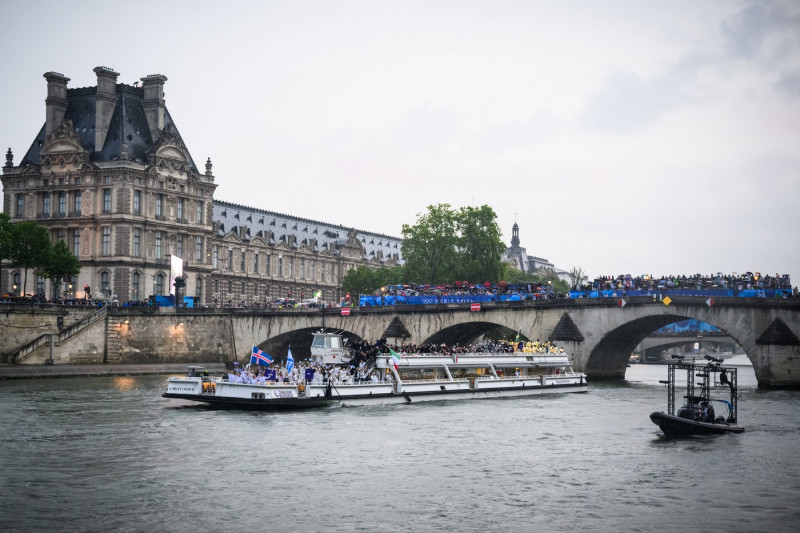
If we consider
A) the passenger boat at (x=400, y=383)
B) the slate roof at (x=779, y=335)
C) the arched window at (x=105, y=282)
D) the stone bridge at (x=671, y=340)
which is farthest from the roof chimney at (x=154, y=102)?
the stone bridge at (x=671, y=340)

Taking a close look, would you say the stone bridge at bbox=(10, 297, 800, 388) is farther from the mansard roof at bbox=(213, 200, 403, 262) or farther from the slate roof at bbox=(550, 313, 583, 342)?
the mansard roof at bbox=(213, 200, 403, 262)

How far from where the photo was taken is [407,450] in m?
44.8

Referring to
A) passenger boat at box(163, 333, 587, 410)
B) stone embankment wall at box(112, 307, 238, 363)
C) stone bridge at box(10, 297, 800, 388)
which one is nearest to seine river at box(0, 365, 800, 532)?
passenger boat at box(163, 333, 587, 410)

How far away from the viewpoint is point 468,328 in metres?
99.1

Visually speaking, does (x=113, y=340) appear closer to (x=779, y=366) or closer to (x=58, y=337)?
(x=58, y=337)

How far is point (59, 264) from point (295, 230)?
69.6 m

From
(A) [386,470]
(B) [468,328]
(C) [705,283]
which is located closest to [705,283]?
(C) [705,283]

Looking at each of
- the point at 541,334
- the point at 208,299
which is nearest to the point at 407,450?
the point at 541,334

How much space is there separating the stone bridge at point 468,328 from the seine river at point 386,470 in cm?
1453

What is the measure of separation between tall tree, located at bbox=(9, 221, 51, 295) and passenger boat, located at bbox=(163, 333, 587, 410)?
3952 cm

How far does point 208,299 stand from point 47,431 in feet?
263

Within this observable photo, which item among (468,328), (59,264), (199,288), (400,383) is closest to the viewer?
(400,383)

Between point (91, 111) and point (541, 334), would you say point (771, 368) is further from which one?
point (91, 111)

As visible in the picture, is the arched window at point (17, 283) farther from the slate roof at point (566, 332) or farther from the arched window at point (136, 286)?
the slate roof at point (566, 332)
